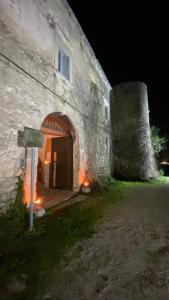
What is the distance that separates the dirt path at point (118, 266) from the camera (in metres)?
1.98

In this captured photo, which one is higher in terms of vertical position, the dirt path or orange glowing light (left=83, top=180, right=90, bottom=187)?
orange glowing light (left=83, top=180, right=90, bottom=187)

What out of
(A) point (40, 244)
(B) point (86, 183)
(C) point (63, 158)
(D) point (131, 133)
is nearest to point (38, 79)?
(C) point (63, 158)

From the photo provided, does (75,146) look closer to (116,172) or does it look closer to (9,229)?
(9,229)

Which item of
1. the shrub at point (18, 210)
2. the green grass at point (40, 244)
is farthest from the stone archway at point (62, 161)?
the shrub at point (18, 210)

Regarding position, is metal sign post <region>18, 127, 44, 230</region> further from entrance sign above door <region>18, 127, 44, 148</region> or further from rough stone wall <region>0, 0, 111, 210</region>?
rough stone wall <region>0, 0, 111, 210</region>

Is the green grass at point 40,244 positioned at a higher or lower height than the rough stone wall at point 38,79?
lower

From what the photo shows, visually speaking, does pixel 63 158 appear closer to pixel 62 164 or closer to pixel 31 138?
pixel 62 164

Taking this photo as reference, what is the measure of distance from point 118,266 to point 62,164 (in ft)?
16.9

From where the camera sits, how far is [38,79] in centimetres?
491

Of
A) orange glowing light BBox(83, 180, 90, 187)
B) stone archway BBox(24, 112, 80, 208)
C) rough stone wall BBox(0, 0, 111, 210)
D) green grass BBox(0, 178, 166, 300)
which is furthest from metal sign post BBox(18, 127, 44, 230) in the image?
orange glowing light BBox(83, 180, 90, 187)

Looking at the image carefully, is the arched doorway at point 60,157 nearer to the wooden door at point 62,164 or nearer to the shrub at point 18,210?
the wooden door at point 62,164

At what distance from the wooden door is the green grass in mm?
2274

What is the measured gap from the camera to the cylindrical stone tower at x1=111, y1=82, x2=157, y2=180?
11.8 m

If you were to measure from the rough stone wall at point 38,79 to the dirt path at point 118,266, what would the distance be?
2151mm
